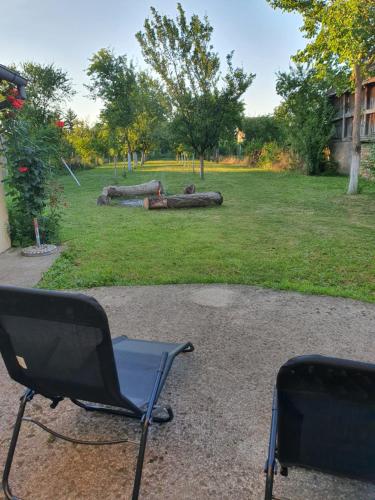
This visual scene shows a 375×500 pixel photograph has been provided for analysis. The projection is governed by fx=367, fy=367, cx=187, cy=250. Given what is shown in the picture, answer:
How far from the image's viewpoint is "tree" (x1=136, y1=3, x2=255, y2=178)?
53.9 ft

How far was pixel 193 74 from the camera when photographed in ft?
55.2

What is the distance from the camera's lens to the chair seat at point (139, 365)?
6.23 ft

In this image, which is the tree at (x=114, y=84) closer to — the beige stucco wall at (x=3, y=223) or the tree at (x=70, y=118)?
the tree at (x=70, y=118)

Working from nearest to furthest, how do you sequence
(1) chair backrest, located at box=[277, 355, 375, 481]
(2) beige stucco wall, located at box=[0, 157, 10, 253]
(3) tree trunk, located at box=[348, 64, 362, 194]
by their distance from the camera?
(1) chair backrest, located at box=[277, 355, 375, 481], (2) beige stucco wall, located at box=[0, 157, 10, 253], (3) tree trunk, located at box=[348, 64, 362, 194]

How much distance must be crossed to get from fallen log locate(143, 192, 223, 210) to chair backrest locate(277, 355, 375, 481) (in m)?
8.82

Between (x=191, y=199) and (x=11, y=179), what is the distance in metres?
5.17

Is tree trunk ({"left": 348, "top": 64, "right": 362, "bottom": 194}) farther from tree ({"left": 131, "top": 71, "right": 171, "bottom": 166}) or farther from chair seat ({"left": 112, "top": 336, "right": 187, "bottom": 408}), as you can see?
chair seat ({"left": 112, "top": 336, "right": 187, "bottom": 408})

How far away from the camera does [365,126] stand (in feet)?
51.1

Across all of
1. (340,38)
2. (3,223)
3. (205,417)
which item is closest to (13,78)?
(3,223)

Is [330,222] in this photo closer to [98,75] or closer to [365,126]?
[365,126]

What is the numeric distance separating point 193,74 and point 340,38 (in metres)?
9.20

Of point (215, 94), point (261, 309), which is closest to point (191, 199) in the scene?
point (261, 309)

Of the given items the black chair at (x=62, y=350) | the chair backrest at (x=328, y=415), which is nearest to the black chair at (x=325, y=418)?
the chair backrest at (x=328, y=415)

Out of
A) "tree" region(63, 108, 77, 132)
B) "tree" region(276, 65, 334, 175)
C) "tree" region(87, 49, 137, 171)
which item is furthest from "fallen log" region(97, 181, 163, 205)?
"tree" region(63, 108, 77, 132)
